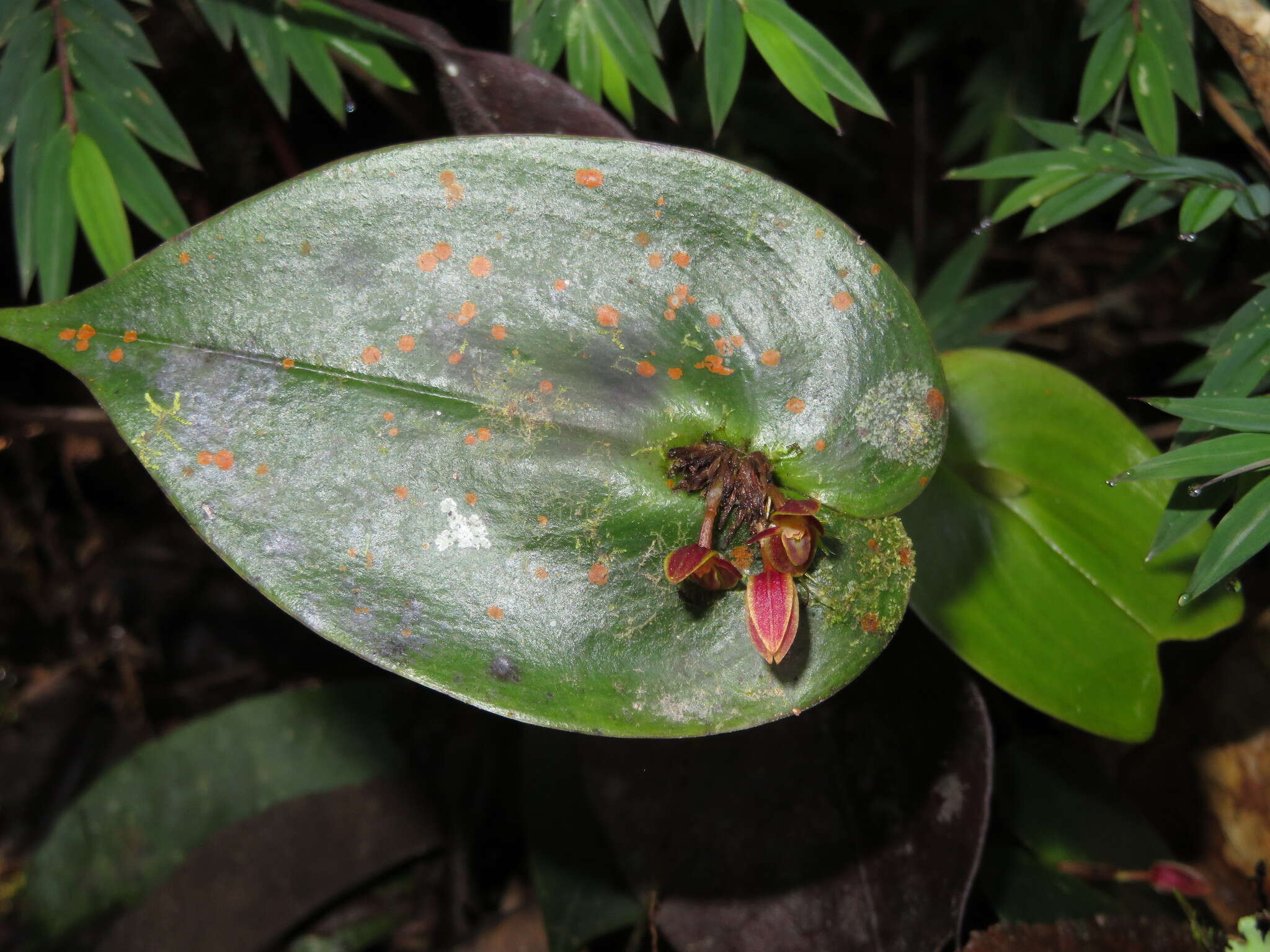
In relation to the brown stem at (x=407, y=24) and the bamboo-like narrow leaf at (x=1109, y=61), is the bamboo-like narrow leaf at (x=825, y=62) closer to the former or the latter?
the bamboo-like narrow leaf at (x=1109, y=61)

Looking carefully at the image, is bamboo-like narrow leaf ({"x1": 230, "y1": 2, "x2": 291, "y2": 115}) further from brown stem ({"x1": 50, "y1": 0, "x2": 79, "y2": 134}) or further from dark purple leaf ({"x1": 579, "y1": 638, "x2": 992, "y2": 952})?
dark purple leaf ({"x1": 579, "y1": 638, "x2": 992, "y2": 952})

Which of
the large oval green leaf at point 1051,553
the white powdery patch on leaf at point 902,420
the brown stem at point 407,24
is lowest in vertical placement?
the large oval green leaf at point 1051,553

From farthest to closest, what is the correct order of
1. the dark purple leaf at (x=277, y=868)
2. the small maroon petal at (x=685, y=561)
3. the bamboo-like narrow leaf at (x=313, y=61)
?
the dark purple leaf at (x=277, y=868) < the bamboo-like narrow leaf at (x=313, y=61) < the small maroon petal at (x=685, y=561)

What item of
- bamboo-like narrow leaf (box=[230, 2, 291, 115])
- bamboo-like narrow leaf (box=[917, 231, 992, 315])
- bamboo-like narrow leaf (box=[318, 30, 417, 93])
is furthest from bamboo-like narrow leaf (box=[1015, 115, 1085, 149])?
bamboo-like narrow leaf (box=[230, 2, 291, 115])

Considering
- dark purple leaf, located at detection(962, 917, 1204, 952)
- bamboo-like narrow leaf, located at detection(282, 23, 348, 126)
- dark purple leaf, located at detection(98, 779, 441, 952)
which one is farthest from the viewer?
dark purple leaf, located at detection(98, 779, 441, 952)

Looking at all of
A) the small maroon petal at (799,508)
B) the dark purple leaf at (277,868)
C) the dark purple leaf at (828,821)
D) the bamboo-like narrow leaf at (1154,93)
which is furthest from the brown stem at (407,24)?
the dark purple leaf at (277,868)

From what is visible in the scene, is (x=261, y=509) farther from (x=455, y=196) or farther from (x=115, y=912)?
(x=115, y=912)
